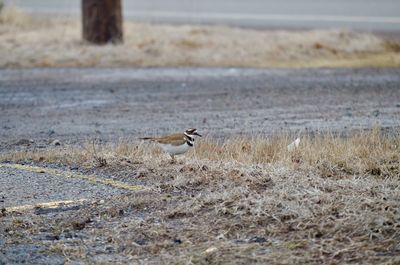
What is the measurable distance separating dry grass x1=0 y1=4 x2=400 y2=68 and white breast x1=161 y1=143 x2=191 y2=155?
336 inches

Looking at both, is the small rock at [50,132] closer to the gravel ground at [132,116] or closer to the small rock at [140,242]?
the gravel ground at [132,116]

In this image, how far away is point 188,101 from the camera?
14961 millimetres

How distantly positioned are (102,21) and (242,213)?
1204cm

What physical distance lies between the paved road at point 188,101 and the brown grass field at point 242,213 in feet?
8.40

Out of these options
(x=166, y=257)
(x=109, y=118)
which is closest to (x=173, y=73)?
(x=109, y=118)

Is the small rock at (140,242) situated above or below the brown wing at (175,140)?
below

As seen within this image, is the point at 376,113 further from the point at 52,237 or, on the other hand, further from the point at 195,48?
the point at 52,237

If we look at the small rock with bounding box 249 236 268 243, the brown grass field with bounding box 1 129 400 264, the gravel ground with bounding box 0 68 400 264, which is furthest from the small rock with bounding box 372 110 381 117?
the small rock with bounding box 249 236 268 243

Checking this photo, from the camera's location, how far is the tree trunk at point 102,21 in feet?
62.2

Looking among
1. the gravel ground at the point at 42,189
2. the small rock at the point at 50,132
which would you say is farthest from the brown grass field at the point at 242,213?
the small rock at the point at 50,132

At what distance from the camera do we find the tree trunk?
1895cm

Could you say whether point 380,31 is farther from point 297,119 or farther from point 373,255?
point 373,255

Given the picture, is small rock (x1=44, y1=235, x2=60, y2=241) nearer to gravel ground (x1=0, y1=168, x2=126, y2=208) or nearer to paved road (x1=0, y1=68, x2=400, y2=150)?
gravel ground (x1=0, y1=168, x2=126, y2=208)

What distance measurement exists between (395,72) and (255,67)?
263 cm
